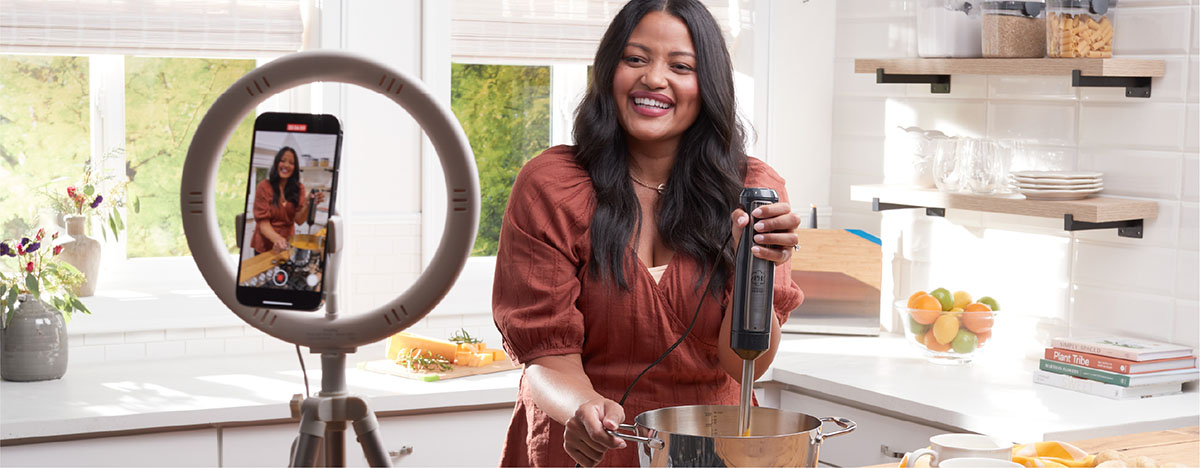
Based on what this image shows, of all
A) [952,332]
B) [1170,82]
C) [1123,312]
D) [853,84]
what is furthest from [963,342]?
[853,84]

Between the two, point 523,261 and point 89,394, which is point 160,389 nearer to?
point 89,394

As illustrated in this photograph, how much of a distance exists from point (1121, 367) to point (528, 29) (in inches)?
69.9

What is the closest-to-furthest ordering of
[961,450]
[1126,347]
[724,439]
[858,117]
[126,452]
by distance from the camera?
1. [724,439]
2. [961,450]
3. [126,452]
4. [1126,347]
5. [858,117]

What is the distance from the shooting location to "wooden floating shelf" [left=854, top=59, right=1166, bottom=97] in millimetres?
2631

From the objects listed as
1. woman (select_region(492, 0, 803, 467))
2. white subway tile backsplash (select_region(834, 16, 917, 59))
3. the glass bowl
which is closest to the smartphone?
woman (select_region(492, 0, 803, 467))

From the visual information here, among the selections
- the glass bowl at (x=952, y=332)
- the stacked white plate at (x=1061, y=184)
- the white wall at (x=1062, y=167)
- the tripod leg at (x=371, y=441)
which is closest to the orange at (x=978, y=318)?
the glass bowl at (x=952, y=332)

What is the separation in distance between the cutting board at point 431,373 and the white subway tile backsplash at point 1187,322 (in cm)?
153

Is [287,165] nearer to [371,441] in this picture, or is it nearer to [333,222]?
[333,222]

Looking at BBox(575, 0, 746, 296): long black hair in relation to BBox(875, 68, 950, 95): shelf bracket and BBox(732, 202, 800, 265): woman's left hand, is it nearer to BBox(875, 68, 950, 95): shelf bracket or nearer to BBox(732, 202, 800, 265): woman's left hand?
BBox(732, 202, 800, 265): woman's left hand

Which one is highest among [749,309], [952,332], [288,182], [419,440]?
[288,182]

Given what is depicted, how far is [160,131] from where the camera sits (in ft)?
10.5

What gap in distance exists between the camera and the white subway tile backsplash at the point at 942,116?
125 inches

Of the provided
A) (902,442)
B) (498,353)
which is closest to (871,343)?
(902,442)

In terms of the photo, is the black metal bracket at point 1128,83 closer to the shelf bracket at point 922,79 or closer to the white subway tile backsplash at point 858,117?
the shelf bracket at point 922,79
